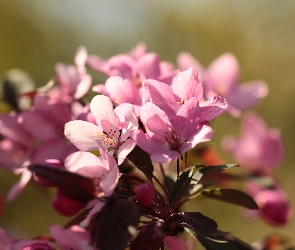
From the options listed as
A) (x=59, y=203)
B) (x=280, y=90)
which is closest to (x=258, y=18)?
(x=280, y=90)

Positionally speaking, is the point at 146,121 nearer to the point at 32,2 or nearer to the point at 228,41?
the point at 228,41

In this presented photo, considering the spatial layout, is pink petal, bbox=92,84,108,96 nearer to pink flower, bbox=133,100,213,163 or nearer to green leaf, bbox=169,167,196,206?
pink flower, bbox=133,100,213,163

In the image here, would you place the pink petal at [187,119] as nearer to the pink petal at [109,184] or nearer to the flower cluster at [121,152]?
the flower cluster at [121,152]

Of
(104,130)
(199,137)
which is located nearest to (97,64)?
(104,130)

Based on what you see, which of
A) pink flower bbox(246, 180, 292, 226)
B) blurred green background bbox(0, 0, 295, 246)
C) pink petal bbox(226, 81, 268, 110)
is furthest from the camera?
blurred green background bbox(0, 0, 295, 246)

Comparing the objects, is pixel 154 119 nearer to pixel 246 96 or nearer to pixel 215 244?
pixel 215 244

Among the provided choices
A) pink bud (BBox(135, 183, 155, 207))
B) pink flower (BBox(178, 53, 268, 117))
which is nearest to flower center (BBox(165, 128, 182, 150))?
pink bud (BBox(135, 183, 155, 207))
